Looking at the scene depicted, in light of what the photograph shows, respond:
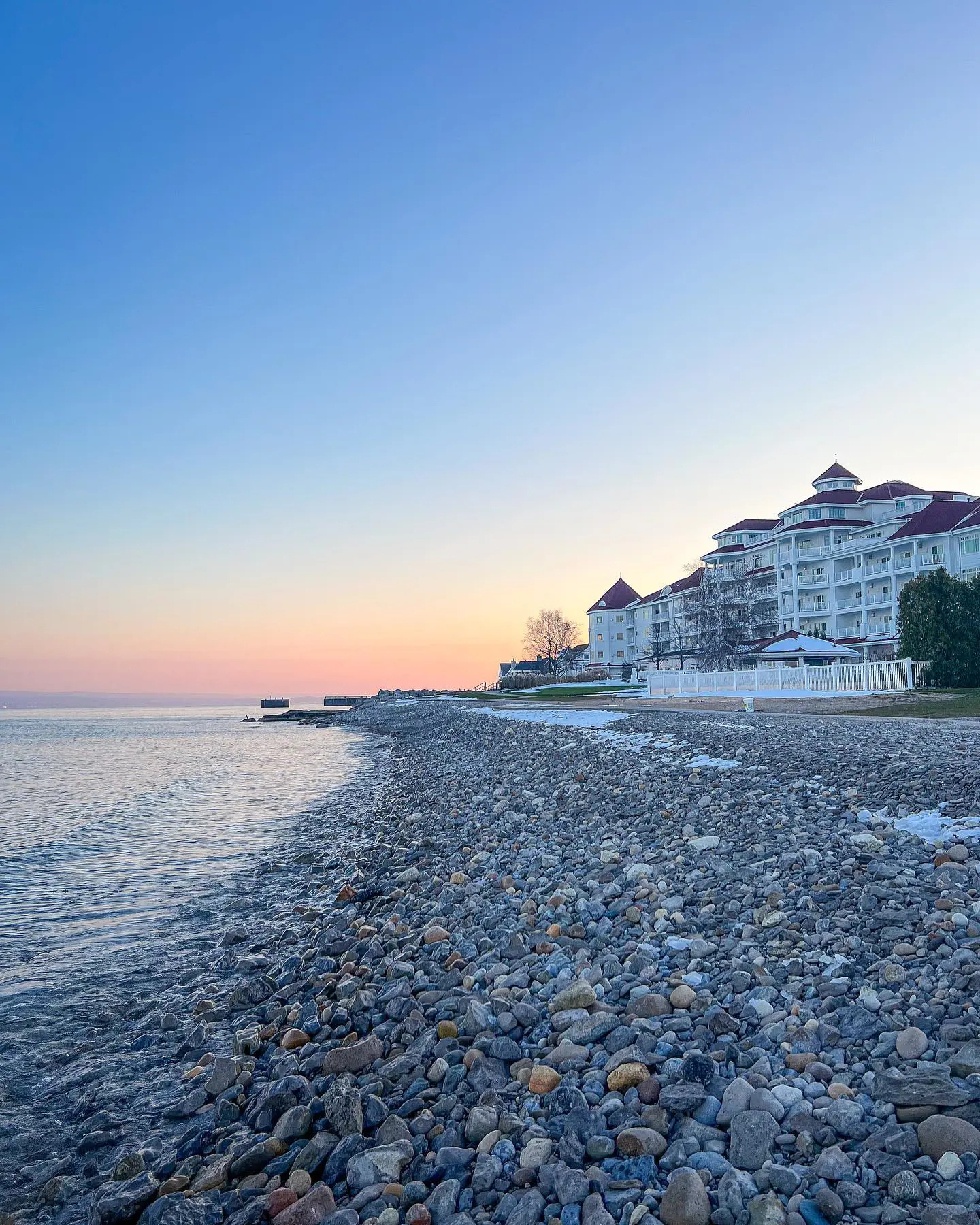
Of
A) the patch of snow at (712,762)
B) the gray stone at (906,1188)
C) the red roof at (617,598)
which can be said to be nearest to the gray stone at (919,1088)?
the gray stone at (906,1188)

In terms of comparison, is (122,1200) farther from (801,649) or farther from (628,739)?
(801,649)

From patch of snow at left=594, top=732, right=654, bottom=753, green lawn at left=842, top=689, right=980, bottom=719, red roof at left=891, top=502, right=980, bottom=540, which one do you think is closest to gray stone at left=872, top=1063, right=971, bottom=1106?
patch of snow at left=594, top=732, right=654, bottom=753

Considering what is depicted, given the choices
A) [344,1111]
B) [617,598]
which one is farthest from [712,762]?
[617,598]

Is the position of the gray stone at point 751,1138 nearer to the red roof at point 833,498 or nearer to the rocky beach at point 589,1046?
the rocky beach at point 589,1046

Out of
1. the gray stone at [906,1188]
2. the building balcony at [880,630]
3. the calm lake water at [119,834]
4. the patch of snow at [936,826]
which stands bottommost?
the calm lake water at [119,834]

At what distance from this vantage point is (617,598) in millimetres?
A: 109562

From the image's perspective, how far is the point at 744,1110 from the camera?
10.6 ft

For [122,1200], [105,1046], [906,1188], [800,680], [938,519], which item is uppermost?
[938,519]

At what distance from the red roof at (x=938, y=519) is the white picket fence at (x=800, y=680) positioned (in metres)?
25.1

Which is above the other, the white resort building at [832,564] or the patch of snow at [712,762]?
the white resort building at [832,564]

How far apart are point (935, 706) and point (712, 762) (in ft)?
50.4

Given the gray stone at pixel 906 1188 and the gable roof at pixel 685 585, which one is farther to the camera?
the gable roof at pixel 685 585

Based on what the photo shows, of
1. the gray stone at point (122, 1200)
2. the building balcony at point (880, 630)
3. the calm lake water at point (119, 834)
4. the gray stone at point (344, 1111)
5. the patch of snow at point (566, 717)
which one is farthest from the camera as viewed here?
the building balcony at point (880, 630)

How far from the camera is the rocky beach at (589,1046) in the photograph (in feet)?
9.92
